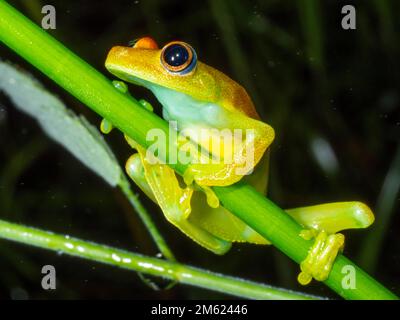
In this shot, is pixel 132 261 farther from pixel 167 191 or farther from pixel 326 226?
pixel 326 226

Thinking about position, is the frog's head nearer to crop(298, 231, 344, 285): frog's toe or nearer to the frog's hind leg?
the frog's hind leg

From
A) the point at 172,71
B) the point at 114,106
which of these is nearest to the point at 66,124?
the point at 172,71

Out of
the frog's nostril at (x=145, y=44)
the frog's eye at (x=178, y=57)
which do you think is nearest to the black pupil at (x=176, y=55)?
the frog's eye at (x=178, y=57)

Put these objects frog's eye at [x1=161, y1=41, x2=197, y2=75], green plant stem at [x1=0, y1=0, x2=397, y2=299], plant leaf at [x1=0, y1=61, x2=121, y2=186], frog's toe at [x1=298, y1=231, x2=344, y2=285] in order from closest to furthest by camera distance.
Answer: green plant stem at [x1=0, y1=0, x2=397, y2=299], frog's toe at [x1=298, y1=231, x2=344, y2=285], frog's eye at [x1=161, y1=41, x2=197, y2=75], plant leaf at [x1=0, y1=61, x2=121, y2=186]

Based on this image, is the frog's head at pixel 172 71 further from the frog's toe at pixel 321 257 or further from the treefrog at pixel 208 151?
the frog's toe at pixel 321 257

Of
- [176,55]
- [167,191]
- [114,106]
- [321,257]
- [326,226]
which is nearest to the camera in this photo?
[114,106]

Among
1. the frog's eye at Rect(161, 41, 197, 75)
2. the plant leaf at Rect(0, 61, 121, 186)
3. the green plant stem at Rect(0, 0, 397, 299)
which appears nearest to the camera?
the green plant stem at Rect(0, 0, 397, 299)

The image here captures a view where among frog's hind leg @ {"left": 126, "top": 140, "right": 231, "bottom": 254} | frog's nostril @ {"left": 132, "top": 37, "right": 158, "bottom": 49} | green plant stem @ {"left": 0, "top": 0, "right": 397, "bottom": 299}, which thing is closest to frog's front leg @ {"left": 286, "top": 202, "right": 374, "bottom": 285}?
green plant stem @ {"left": 0, "top": 0, "right": 397, "bottom": 299}

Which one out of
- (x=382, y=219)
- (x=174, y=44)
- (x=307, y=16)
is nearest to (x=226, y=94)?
(x=174, y=44)
